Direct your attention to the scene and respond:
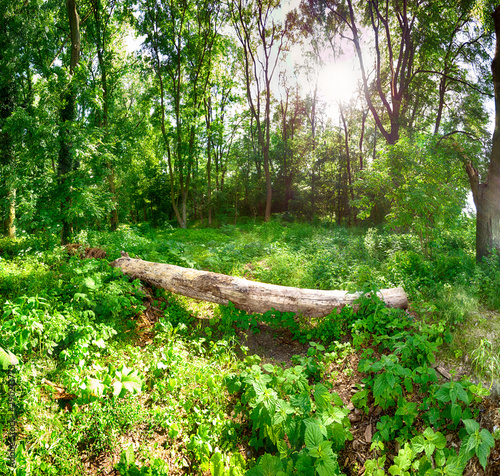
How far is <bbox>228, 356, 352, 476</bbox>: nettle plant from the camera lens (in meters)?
2.22

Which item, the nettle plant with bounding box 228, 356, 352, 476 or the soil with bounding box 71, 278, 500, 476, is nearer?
the nettle plant with bounding box 228, 356, 352, 476

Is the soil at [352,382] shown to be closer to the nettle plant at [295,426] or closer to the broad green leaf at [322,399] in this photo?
the nettle plant at [295,426]

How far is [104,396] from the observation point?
2748mm

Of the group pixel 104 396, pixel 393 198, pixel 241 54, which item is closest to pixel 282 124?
pixel 241 54

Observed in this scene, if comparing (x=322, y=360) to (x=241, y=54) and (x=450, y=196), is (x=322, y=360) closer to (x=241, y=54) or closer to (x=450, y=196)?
(x=450, y=196)

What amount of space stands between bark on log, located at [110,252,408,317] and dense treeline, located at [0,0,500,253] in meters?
2.87

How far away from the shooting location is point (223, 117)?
72.3 feet

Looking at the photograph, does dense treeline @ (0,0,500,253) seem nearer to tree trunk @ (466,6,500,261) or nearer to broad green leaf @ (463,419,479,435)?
tree trunk @ (466,6,500,261)

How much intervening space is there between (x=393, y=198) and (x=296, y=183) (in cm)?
1524

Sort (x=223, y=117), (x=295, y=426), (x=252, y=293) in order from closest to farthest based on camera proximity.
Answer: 1. (x=295, y=426)
2. (x=252, y=293)
3. (x=223, y=117)

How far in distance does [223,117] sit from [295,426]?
74.9 ft

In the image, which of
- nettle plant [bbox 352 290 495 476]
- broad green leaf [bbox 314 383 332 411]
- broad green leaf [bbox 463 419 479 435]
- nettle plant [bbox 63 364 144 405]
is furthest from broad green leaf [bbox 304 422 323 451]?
nettle plant [bbox 63 364 144 405]

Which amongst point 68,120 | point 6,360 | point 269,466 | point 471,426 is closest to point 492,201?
point 471,426

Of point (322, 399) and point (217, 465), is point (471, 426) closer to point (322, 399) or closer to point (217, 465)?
point (322, 399)
